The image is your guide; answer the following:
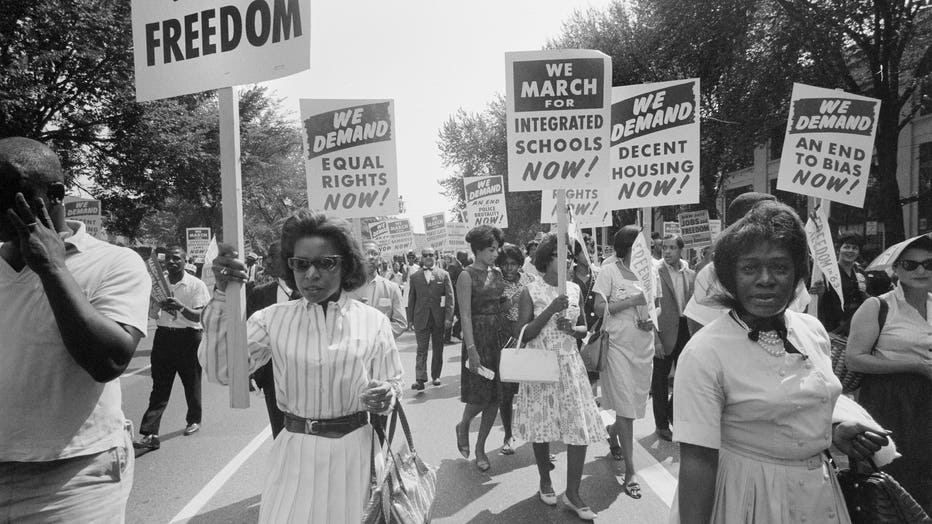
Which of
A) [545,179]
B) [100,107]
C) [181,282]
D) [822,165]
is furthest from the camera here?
[100,107]

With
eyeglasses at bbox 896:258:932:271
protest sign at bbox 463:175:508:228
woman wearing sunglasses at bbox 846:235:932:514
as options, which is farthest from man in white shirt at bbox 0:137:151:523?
protest sign at bbox 463:175:508:228

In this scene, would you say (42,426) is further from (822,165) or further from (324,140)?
(822,165)

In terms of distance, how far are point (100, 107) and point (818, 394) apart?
21.2m

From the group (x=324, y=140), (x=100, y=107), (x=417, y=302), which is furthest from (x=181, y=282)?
(x=100, y=107)

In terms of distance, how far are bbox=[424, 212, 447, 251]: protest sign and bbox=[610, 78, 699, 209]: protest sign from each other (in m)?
11.1

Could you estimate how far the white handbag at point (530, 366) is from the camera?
4578 millimetres

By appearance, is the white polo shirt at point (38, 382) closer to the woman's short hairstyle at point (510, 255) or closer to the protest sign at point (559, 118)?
the protest sign at point (559, 118)

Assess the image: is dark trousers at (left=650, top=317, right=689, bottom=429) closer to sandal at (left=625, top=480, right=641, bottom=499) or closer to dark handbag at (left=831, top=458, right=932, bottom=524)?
sandal at (left=625, top=480, right=641, bottom=499)

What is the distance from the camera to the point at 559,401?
4750 millimetres

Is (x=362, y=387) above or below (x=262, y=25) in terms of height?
below

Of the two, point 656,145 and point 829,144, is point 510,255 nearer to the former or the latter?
point 656,145

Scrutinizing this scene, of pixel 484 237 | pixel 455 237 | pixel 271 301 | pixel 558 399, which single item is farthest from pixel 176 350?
pixel 455 237

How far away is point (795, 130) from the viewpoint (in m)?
6.94

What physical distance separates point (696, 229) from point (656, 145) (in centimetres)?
588
